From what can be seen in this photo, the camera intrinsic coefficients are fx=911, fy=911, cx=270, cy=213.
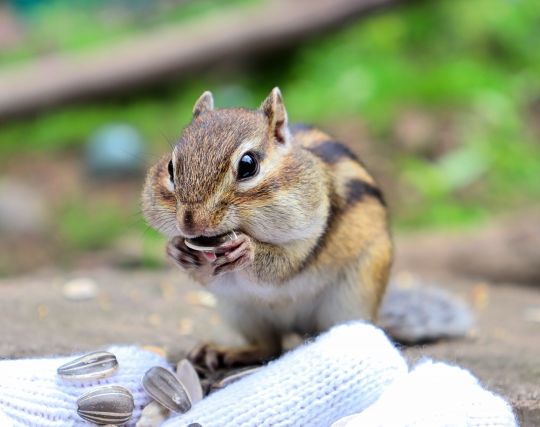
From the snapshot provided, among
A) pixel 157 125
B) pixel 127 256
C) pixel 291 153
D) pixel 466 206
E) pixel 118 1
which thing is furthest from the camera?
pixel 118 1

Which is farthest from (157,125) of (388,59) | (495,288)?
(495,288)

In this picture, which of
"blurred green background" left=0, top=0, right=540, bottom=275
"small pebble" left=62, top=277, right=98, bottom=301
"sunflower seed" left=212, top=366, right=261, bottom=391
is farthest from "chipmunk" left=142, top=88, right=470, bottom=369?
"blurred green background" left=0, top=0, right=540, bottom=275

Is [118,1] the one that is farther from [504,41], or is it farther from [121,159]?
[504,41]

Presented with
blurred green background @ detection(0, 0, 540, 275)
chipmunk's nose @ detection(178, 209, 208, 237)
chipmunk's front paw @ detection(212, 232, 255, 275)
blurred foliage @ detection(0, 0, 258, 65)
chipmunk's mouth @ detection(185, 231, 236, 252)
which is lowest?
chipmunk's front paw @ detection(212, 232, 255, 275)

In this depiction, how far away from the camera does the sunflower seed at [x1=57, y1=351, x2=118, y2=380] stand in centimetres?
277

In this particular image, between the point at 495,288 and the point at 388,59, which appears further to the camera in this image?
the point at 388,59

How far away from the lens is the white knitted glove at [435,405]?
8.23 ft

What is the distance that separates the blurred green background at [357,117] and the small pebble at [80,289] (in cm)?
136

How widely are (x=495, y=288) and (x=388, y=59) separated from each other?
440 cm

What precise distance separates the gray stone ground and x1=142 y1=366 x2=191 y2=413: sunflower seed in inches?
20.2

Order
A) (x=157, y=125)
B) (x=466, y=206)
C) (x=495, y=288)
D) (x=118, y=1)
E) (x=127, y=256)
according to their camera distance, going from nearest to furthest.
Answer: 1. (x=495, y=288)
2. (x=127, y=256)
3. (x=466, y=206)
4. (x=157, y=125)
5. (x=118, y=1)

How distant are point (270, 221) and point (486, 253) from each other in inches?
126

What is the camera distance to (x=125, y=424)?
2.82 metres

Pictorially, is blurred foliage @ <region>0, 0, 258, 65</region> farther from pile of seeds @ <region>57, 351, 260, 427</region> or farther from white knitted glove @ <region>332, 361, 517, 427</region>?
white knitted glove @ <region>332, 361, 517, 427</region>
